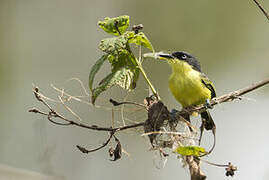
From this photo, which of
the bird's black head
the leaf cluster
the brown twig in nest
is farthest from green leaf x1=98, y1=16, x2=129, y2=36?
the bird's black head

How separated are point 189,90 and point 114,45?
3.35 feet

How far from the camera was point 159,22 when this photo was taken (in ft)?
19.5

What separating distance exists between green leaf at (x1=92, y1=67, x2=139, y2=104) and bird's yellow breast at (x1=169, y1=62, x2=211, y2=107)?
786 millimetres

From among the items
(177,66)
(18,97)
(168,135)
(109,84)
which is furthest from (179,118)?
(18,97)

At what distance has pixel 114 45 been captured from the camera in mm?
2145

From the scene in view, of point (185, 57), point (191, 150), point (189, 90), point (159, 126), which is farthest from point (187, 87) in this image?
point (191, 150)

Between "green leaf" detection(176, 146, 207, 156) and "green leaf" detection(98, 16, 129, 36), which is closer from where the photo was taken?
"green leaf" detection(176, 146, 207, 156)

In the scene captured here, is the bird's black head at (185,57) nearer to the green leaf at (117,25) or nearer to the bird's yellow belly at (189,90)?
the bird's yellow belly at (189,90)

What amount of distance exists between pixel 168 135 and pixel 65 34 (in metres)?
4.37

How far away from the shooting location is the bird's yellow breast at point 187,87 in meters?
3.00

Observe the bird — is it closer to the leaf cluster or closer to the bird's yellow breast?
the bird's yellow breast

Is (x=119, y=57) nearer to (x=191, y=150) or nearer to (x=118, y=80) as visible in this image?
(x=118, y=80)

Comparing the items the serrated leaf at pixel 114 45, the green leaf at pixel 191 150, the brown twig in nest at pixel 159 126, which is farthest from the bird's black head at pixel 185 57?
the green leaf at pixel 191 150

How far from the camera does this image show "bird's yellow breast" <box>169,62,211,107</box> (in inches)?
118
